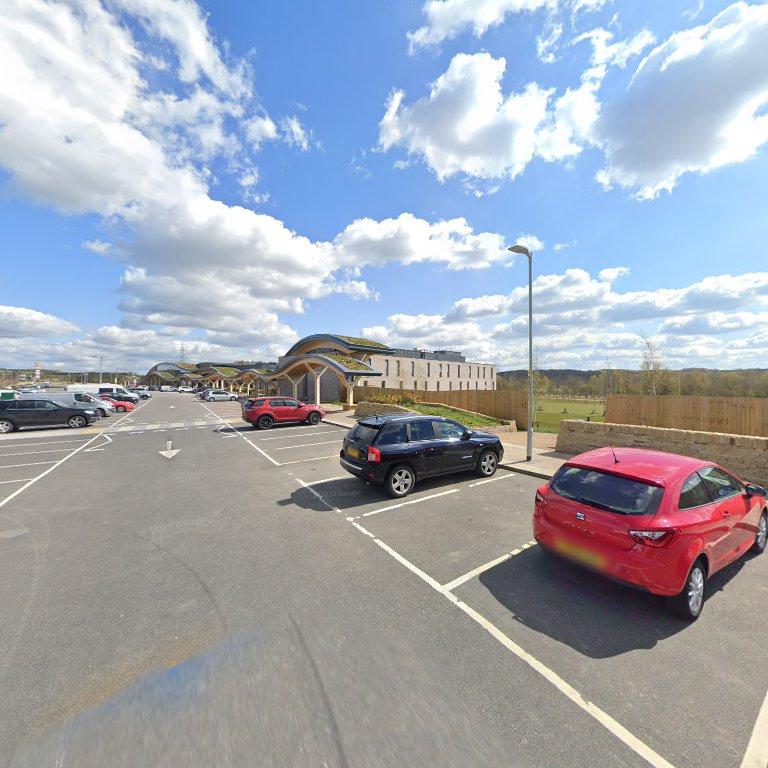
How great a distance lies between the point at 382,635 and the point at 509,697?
1.18 metres

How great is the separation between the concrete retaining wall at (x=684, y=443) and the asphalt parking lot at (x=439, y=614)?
4433 mm

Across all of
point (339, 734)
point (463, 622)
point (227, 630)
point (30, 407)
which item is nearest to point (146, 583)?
point (227, 630)

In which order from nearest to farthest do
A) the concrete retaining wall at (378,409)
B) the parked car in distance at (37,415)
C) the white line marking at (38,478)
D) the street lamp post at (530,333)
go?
the white line marking at (38,478), the street lamp post at (530,333), the parked car in distance at (37,415), the concrete retaining wall at (378,409)

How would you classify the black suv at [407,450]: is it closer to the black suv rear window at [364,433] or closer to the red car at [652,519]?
the black suv rear window at [364,433]

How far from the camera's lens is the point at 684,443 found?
9039mm

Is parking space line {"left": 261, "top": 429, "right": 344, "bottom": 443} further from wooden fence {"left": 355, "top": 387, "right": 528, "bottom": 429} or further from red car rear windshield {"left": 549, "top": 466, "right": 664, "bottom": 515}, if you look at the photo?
red car rear windshield {"left": 549, "top": 466, "right": 664, "bottom": 515}

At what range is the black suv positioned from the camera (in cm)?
733

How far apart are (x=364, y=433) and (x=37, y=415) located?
20941 mm

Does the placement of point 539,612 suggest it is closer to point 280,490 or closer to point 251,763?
point 251,763

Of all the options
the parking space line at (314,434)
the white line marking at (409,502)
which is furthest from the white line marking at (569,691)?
the parking space line at (314,434)

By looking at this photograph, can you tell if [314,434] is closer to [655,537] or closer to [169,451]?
[169,451]

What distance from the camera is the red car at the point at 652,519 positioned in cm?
357

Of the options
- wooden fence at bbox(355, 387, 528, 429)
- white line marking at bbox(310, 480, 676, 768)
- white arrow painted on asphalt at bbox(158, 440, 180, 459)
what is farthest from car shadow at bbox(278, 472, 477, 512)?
wooden fence at bbox(355, 387, 528, 429)

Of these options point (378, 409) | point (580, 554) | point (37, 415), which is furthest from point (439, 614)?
point (37, 415)
